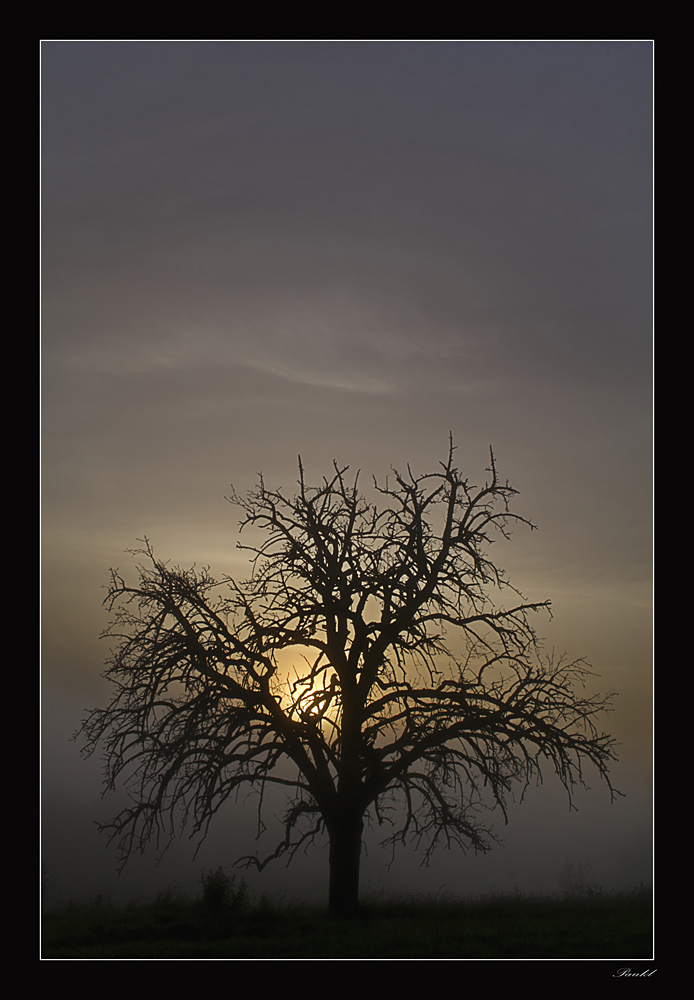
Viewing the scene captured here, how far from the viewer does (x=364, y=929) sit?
13.9 m

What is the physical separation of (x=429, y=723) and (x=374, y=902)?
3.09m

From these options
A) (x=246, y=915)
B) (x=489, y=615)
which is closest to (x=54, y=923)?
(x=246, y=915)

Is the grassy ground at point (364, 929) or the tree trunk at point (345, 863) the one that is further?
the tree trunk at point (345, 863)

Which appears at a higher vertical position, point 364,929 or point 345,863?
point 345,863

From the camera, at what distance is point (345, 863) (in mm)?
14781

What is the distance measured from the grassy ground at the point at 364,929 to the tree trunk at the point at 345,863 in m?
0.27

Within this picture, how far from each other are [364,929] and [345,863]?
3.78 feet

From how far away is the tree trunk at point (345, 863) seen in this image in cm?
1459

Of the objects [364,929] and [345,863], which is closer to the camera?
[364,929]

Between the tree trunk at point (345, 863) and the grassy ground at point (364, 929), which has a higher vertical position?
the tree trunk at point (345, 863)

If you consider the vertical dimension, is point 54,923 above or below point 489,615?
below

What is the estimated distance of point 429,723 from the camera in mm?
14953
